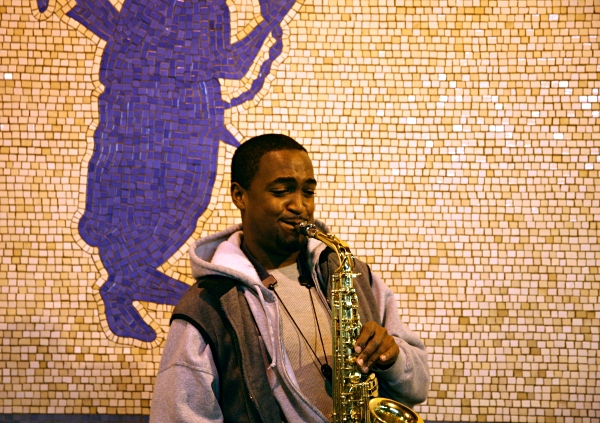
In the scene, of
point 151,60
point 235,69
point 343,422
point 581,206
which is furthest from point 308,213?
point 581,206

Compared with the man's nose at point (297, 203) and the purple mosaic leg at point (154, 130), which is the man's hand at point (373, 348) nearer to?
the man's nose at point (297, 203)

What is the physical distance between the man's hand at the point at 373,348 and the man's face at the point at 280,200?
37 centimetres

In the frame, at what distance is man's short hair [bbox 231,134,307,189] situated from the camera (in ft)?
7.72

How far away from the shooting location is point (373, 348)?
213 centimetres

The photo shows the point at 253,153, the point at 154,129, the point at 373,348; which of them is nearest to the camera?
the point at 373,348

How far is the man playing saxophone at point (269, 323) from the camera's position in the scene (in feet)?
6.91

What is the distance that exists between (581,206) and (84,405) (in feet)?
6.75

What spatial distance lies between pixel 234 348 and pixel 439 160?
1.18 metres

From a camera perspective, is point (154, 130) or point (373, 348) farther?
point (154, 130)

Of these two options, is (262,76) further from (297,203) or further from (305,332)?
(305,332)

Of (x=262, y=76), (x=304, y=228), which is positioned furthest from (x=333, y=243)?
(x=262, y=76)

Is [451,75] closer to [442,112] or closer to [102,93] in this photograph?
[442,112]

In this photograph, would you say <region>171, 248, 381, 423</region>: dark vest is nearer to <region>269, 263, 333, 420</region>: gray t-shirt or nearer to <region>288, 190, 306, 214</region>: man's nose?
<region>269, 263, 333, 420</region>: gray t-shirt

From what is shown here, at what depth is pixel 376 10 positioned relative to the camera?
2.86 metres
